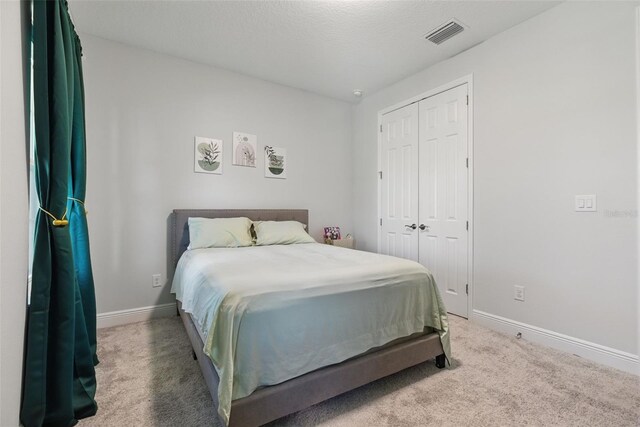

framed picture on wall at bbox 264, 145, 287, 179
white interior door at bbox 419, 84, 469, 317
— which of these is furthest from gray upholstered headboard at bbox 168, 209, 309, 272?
white interior door at bbox 419, 84, 469, 317

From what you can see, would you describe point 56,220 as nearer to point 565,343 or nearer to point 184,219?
point 184,219

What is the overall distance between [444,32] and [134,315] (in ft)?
12.8

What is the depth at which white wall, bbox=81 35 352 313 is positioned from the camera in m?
2.70

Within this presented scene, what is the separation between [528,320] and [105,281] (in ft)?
12.3

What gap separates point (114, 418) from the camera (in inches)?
58.7

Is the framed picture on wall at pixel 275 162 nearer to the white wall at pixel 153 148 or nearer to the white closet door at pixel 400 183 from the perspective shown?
the white wall at pixel 153 148

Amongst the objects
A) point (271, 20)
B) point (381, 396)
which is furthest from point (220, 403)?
point (271, 20)

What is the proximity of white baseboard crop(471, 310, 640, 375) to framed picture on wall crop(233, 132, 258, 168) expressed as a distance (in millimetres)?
2874

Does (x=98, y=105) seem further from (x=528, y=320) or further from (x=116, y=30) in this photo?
(x=528, y=320)

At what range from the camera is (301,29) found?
257 centimetres

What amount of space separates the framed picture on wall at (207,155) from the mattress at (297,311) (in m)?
1.40

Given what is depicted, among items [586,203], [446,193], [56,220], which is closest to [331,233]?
[446,193]

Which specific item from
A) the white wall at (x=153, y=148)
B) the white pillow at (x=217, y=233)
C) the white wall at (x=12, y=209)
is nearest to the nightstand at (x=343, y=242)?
the white wall at (x=153, y=148)

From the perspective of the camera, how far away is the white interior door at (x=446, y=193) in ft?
9.70
